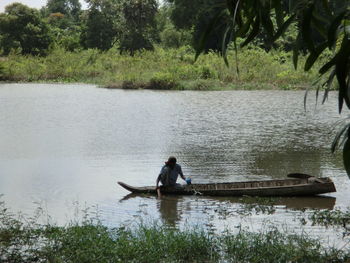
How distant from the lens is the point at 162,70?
3731 cm

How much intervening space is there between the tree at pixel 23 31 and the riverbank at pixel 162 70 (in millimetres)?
1967

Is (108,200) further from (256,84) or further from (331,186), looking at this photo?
(256,84)

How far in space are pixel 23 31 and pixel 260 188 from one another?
38.6 meters

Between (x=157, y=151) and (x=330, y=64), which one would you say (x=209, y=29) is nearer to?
(x=330, y=64)

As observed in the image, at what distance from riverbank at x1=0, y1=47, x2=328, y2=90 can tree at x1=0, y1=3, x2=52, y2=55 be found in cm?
197

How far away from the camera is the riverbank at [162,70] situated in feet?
113

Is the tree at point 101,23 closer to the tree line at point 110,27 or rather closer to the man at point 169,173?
the tree line at point 110,27

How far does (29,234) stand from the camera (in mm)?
7008

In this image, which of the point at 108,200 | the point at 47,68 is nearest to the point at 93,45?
the point at 47,68

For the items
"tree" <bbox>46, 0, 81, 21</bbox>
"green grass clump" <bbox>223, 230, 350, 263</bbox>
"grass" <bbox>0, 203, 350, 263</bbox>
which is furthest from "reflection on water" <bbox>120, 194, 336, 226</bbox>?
"tree" <bbox>46, 0, 81, 21</bbox>

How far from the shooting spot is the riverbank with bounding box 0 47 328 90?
34594mm

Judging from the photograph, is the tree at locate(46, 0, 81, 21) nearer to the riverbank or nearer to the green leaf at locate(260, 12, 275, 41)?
the riverbank

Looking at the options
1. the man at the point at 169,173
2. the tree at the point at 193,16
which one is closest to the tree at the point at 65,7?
the tree at the point at 193,16

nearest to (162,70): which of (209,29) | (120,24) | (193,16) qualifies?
(193,16)
